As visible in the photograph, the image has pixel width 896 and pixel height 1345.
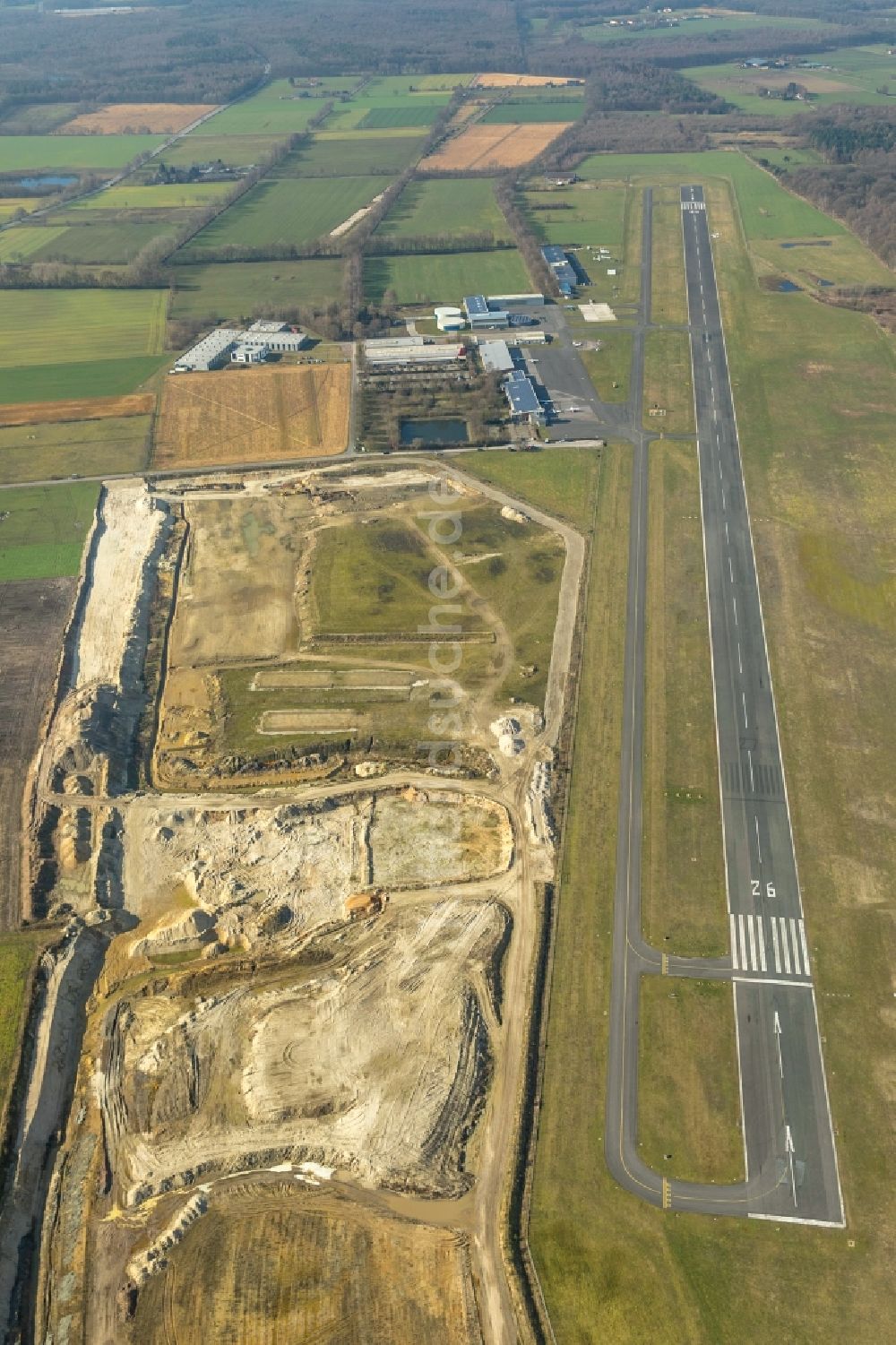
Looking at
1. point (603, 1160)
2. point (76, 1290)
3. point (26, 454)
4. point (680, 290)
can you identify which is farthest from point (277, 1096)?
point (680, 290)

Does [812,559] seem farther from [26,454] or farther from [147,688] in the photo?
[26,454]

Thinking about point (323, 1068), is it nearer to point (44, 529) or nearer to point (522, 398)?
point (44, 529)

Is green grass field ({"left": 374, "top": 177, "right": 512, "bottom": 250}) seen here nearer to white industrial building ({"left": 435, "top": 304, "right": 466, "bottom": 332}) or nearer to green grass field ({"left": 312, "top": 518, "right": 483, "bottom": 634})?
white industrial building ({"left": 435, "top": 304, "right": 466, "bottom": 332})

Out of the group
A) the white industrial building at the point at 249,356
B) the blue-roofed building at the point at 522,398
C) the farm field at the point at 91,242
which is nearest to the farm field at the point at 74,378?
the white industrial building at the point at 249,356

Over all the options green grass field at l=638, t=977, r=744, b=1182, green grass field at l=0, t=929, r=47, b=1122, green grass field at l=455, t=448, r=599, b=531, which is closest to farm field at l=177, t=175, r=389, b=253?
green grass field at l=455, t=448, r=599, b=531

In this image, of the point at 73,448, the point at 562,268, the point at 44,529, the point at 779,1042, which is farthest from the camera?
the point at 562,268

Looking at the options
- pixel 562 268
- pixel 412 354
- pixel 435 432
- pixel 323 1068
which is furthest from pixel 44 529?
pixel 562 268
